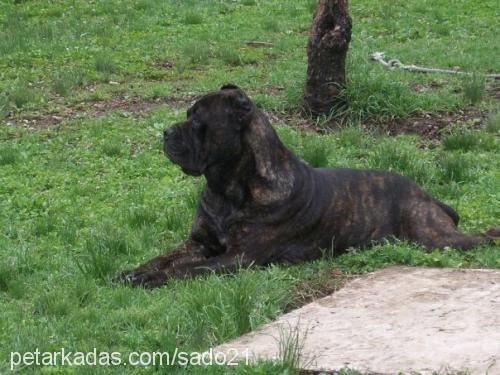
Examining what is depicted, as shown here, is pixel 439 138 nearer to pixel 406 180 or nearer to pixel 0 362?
pixel 406 180

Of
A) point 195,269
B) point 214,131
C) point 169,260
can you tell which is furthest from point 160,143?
point 195,269

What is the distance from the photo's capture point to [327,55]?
1149cm

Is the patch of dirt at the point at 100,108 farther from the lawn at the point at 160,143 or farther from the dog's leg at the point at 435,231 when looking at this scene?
the dog's leg at the point at 435,231

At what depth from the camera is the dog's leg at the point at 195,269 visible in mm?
6805

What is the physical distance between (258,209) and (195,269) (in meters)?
0.61

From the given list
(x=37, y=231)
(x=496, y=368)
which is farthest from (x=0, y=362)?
(x=37, y=231)

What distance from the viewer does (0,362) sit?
Result: 512 cm

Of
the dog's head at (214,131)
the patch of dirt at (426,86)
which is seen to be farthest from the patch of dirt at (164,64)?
the dog's head at (214,131)

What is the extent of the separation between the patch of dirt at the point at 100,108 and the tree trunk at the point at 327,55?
1.57 metres

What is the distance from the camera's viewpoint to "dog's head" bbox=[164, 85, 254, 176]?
693cm

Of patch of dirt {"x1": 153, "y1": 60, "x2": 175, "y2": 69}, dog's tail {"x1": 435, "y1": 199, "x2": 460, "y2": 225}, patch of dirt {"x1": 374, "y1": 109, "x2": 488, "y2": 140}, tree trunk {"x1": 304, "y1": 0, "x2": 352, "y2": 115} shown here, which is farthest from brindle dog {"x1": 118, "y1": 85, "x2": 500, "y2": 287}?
patch of dirt {"x1": 153, "y1": 60, "x2": 175, "y2": 69}

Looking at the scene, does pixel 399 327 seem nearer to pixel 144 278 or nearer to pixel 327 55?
pixel 144 278

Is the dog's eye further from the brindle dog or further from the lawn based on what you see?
the lawn

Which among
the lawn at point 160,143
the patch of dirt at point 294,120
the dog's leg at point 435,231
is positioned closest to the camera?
the lawn at point 160,143
